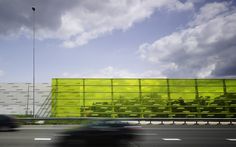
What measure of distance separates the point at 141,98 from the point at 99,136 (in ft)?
77.1

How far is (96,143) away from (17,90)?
25.1 metres

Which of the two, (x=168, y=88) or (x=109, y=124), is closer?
(x=109, y=124)

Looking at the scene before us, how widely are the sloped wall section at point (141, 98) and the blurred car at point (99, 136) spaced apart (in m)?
22.0

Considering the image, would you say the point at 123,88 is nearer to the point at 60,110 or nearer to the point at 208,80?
the point at 60,110

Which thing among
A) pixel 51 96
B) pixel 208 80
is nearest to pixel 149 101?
pixel 208 80

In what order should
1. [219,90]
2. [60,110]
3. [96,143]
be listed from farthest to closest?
1. [219,90]
2. [60,110]
3. [96,143]

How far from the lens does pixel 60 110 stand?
116 feet

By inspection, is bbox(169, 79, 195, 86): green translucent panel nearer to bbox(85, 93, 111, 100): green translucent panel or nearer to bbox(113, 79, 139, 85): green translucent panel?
bbox(113, 79, 139, 85): green translucent panel

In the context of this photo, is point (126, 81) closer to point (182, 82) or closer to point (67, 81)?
point (182, 82)

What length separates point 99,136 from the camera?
13180 millimetres

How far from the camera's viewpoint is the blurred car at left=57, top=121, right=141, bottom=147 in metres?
13.0

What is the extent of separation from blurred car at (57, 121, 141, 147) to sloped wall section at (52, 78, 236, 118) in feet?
72.2

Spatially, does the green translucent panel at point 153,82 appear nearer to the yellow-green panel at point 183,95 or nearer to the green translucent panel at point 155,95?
the green translucent panel at point 155,95

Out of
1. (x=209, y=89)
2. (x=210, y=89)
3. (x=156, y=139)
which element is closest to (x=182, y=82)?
(x=209, y=89)
